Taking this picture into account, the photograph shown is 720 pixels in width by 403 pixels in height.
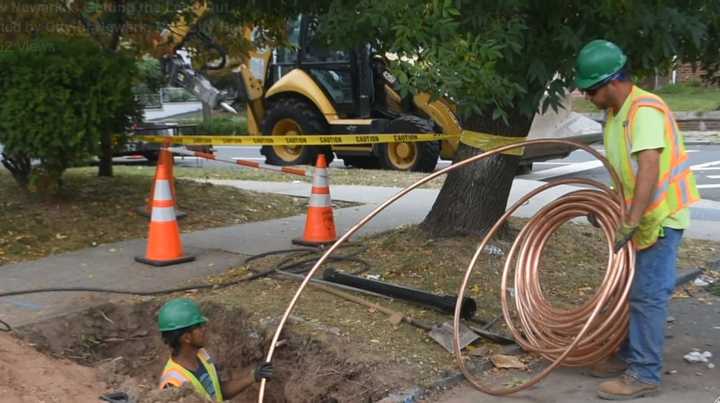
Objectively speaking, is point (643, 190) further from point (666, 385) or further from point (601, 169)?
point (601, 169)

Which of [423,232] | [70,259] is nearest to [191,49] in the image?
[70,259]

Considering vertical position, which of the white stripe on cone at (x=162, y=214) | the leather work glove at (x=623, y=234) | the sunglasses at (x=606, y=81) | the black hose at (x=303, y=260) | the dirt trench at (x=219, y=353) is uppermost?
the sunglasses at (x=606, y=81)

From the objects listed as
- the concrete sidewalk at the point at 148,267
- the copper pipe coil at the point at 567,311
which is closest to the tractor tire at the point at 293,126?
the concrete sidewalk at the point at 148,267

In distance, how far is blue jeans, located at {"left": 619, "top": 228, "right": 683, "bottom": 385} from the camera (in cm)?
443

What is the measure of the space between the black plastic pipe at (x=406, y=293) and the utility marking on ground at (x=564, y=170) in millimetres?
9567

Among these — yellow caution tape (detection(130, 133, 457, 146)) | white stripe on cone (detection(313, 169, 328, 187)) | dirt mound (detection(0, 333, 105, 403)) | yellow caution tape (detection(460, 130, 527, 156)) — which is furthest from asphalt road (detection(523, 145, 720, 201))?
dirt mound (detection(0, 333, 105, 403))

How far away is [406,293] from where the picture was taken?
5.76m

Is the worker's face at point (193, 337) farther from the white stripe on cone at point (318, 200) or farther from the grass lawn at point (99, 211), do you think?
the white stripe on cone at point (318, 200)

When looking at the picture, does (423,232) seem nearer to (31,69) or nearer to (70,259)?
(70,259)

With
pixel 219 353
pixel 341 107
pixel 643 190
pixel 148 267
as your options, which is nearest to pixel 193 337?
pixel 219 353

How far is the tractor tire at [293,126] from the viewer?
1644cm

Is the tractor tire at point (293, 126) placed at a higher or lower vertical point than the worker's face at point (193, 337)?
higher

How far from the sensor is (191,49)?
36.3 ft

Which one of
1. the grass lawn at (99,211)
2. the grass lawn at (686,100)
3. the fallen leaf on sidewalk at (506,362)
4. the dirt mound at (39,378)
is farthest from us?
the grass lawn at (686,100)
